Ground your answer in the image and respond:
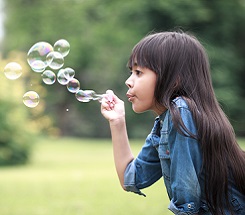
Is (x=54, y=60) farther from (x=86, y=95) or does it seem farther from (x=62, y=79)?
(x=86, y=95)

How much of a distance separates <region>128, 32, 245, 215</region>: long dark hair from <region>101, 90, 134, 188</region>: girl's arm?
0.67 feet

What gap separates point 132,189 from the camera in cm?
232

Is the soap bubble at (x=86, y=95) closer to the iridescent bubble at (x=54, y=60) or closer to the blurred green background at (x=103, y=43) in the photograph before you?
the iridescent bubble at (x=54, y=60)

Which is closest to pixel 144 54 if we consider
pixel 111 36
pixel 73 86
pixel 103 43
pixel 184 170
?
pixel 184 170

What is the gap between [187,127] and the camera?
1.96 meters

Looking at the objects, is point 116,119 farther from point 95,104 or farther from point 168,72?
point 95,104

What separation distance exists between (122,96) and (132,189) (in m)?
22.4

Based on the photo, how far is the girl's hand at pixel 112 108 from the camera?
7.50 ft

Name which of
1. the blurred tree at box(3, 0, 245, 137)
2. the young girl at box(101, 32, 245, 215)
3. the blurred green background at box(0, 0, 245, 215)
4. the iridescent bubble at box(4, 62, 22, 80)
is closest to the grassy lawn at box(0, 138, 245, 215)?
the iridescent bubble at box(4, 62, 22, 80)

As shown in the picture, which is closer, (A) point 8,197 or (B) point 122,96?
(A) point 8,197

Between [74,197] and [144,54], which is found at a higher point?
[144,54]

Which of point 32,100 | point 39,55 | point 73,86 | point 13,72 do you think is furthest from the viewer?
point 13,72

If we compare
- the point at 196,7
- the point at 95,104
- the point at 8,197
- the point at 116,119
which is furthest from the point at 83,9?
the point at 116,119

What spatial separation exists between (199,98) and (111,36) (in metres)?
23.5
